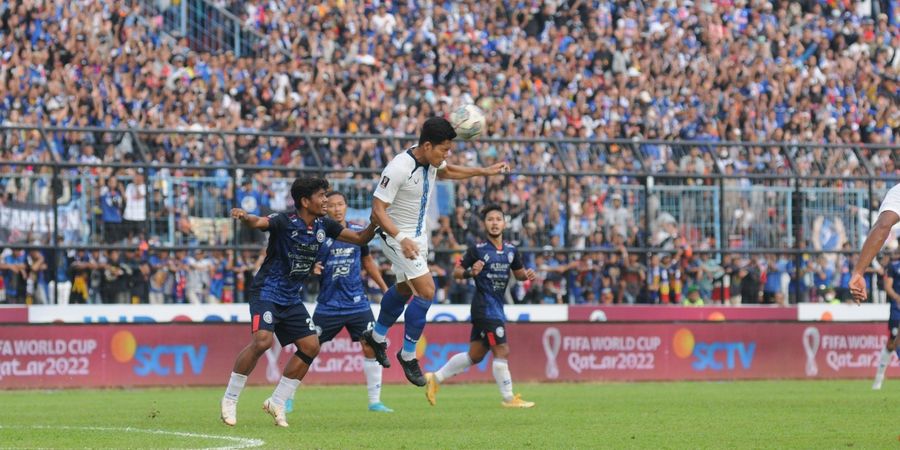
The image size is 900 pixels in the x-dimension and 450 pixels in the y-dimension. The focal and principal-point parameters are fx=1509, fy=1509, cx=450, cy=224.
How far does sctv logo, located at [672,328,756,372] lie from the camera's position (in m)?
24.5

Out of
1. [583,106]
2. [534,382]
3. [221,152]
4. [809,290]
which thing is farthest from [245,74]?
[809,290]

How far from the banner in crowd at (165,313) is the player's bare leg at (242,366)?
9.40 metres

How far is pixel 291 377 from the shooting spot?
13773 millimetres

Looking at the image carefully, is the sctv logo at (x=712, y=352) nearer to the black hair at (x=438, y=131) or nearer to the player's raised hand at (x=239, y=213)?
the black hair at (x=438, y=131)

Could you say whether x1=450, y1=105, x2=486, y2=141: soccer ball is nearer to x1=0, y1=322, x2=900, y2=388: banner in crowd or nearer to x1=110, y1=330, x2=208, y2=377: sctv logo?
x1=0, y1=322, x2=900, y2=388: banner in crowd

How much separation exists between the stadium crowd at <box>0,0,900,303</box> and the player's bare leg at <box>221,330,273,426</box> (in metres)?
9.89

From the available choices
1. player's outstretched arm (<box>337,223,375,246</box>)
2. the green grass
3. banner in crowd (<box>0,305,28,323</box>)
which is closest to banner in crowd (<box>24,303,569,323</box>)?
banner in crowd (<box>0,305,28,323</box>)

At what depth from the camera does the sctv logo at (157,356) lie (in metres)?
21.8

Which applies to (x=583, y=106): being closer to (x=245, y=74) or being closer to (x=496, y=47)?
(x=496, y=47)

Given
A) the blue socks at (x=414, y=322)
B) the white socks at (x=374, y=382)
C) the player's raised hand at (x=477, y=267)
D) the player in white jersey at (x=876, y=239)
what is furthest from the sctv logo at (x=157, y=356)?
the player in white jersey at (x=876, y=239)

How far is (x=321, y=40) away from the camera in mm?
31703

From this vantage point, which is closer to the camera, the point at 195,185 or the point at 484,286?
the point at 484,286

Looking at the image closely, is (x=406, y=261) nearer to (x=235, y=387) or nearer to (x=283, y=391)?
(x=283, y=391)

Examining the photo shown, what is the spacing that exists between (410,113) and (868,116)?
11266 millimetres
